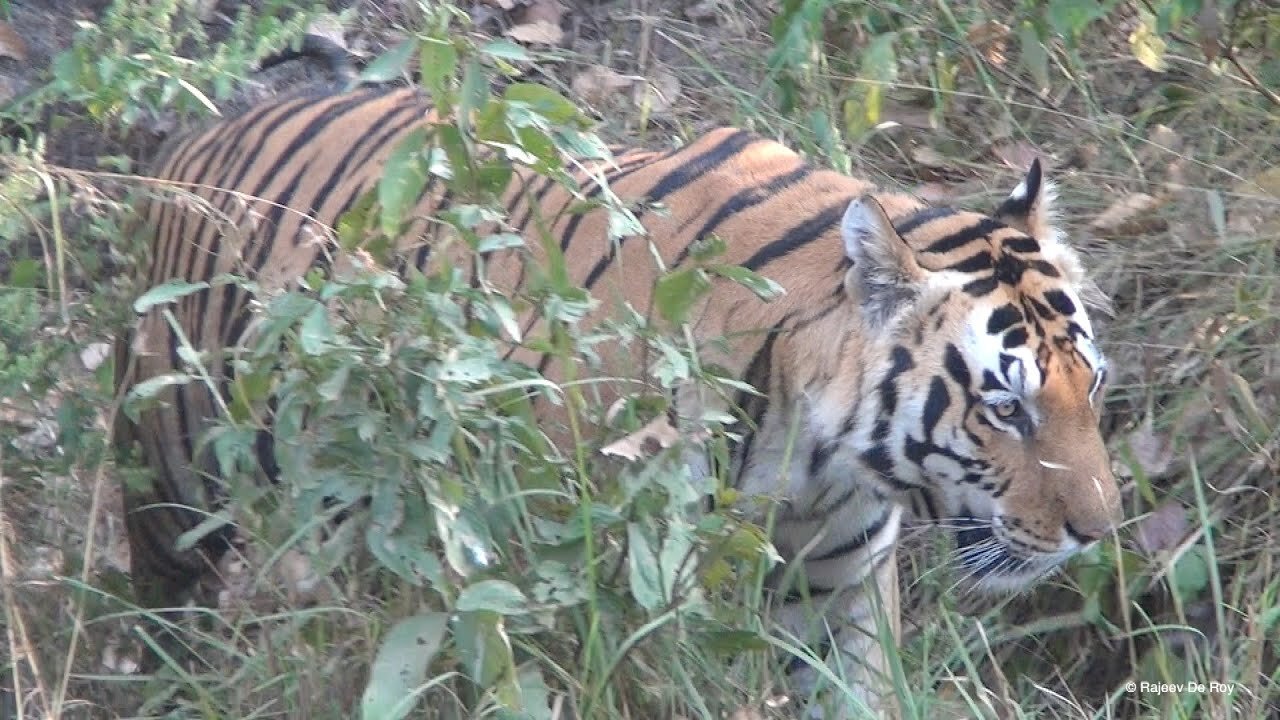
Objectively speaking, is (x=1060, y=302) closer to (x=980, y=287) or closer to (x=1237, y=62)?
(x=980, y=287)

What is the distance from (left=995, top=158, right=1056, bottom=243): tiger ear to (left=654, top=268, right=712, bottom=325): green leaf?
953 mm

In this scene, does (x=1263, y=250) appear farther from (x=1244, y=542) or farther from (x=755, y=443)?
(x=755, y=443)

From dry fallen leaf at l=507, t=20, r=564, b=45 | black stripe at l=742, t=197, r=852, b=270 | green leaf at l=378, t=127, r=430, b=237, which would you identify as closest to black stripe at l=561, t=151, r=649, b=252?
black stripe at l=742, t=197, r=852, b=270

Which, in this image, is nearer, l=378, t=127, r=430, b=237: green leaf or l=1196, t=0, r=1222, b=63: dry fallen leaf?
l=378, t=127, r=430, b=237: green leaf

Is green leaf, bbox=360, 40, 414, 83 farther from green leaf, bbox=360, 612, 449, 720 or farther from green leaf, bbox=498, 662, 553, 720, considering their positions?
green leaf, bbox=498, 662, 553, 720

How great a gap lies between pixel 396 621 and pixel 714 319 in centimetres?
84

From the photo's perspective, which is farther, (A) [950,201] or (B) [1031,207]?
(A) [950,201]

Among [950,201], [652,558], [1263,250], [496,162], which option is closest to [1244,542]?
[1263,250]

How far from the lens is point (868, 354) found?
317 cm

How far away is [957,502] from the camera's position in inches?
128

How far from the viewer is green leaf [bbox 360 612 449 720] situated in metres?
2.56

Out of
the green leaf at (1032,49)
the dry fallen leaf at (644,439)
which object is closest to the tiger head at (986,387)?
the dry fallen leaf at (644,439)

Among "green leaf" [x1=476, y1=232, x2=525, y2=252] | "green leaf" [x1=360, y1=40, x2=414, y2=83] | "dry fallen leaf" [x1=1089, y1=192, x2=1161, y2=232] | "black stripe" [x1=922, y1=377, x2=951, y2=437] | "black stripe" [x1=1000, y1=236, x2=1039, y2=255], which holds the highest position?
"green leaf" [x1=360, y1=40, x2=414, y2=83]

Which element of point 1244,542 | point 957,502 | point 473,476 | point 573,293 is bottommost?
point 1244,542
